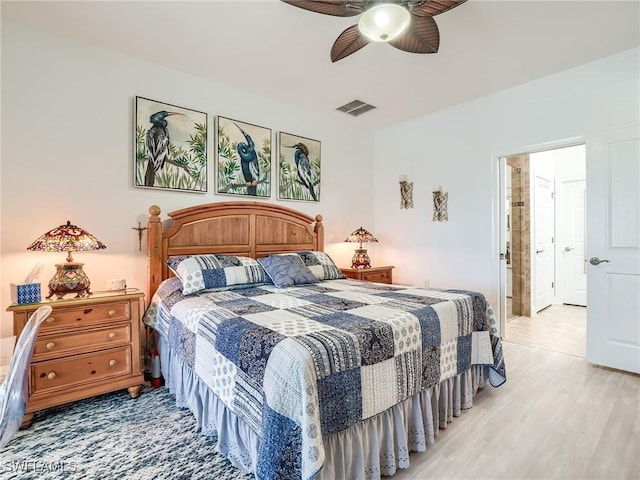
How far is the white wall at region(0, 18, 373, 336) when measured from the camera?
2311 millimetres

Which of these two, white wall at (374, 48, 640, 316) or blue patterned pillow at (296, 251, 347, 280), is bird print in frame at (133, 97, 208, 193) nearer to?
blue patterned pillow at (296, 251, 347, 280)

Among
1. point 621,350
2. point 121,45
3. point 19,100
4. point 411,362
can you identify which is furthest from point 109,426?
point 621,350

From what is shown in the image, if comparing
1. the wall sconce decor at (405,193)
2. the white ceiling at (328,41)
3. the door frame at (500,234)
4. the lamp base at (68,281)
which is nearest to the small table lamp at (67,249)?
the lamp base at (68,281)

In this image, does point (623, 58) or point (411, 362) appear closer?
point (411, 362)

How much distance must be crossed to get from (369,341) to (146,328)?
213 centimetres

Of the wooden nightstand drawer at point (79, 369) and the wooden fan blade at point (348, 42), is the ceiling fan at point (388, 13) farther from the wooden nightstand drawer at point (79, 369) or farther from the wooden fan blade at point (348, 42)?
the wooden nightstand drawer at point (79, 369)

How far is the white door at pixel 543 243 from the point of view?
15.4ft

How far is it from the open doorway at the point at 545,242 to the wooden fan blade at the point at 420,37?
101 inches

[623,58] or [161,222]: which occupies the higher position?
[623,58]

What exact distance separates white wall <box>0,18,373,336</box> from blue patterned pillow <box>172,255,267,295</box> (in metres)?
0.60

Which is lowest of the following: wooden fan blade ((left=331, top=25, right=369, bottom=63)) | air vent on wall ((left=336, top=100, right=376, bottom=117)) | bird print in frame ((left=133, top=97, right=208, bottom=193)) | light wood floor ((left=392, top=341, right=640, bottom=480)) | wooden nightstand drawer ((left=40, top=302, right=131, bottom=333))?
light wood floor ((left=392, top=341, right=640, bottom=480))

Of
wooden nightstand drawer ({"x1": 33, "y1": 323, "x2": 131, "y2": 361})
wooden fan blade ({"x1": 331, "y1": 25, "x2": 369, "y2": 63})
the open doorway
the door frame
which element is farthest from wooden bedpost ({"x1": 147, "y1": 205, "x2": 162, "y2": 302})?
the open doorway

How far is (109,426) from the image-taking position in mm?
1984

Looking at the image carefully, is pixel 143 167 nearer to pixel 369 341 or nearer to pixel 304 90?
pixel 304 90
